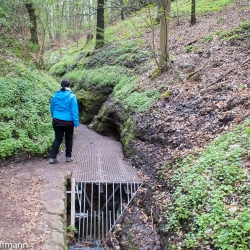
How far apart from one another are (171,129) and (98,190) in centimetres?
244

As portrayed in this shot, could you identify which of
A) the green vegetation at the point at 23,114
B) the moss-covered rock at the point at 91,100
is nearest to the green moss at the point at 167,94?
the green vegetation at the point at 23,114

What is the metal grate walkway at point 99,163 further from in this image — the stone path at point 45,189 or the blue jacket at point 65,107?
the blue jacket at point 65,107

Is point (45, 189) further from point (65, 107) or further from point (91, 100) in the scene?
point (91, 100)

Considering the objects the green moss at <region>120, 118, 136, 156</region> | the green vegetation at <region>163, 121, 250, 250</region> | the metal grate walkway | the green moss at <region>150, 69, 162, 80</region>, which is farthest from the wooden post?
the green moss at <region>150, 69, 162, 80</region>

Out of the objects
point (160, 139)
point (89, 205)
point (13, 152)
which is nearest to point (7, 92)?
point (13, 152)

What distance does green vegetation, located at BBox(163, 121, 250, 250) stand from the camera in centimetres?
336

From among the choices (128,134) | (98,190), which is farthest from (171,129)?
(98,190)

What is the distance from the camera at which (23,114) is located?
778cm

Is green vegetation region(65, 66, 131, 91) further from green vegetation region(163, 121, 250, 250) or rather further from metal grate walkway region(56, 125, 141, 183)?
green vegetation region(163, 121, 250, 250)

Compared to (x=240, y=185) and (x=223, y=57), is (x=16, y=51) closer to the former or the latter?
(x=223, y=57)

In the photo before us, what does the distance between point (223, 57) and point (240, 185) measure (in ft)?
19.7

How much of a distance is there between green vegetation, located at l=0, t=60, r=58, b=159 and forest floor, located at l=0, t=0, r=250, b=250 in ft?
1.62

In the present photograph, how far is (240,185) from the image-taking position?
387 cm

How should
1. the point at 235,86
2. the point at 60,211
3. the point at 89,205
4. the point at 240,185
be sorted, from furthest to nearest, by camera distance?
the point at 235,86 → the point at 89,205 → the point at 60,211 → the point at 240,185
